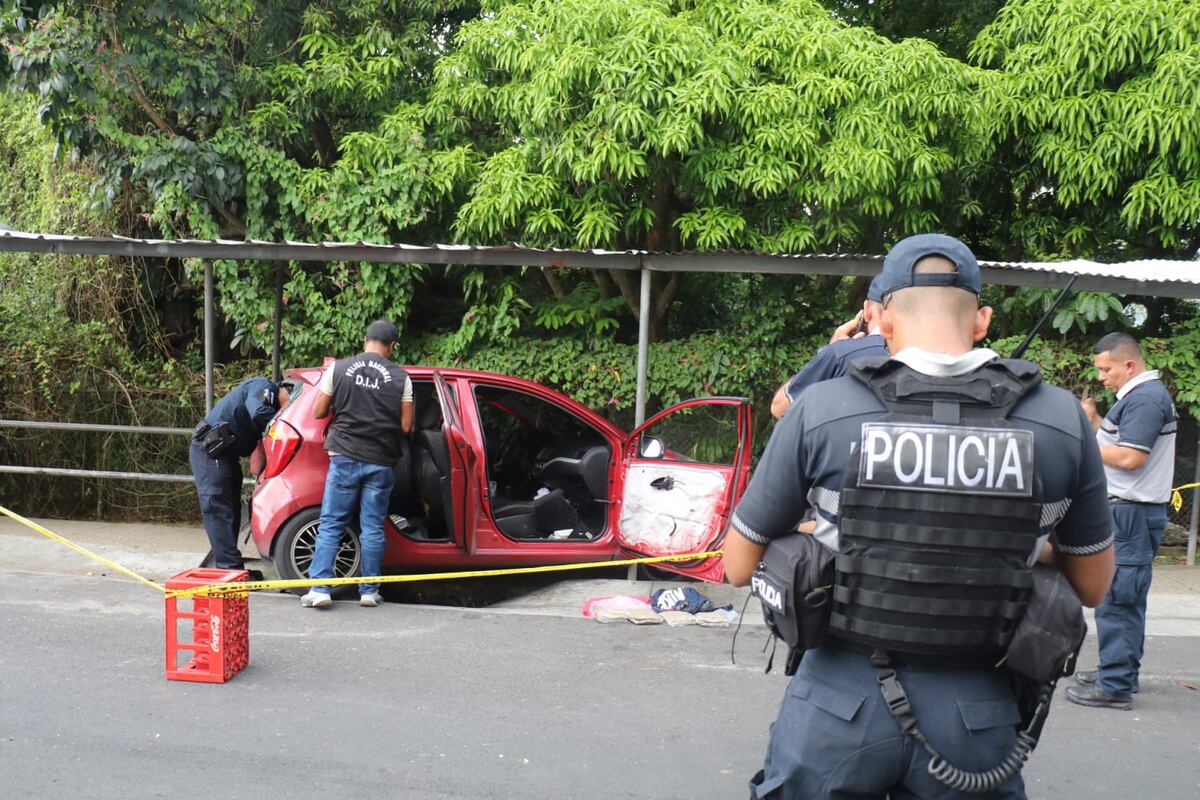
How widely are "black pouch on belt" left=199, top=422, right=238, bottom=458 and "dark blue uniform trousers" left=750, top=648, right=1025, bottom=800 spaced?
5.11 meters

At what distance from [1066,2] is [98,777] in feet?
27.8

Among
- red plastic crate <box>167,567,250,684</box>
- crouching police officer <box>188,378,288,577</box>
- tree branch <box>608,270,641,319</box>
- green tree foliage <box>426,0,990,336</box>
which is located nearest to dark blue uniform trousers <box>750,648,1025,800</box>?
red plastic crate <box>167,567,250,684</box>

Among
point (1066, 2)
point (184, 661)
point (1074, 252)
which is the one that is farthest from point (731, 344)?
point (184, 661)

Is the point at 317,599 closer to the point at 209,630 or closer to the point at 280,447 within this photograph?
the point at 280,447

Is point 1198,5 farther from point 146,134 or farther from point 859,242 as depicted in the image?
point 146,134

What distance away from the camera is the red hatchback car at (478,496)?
6449 millimetres

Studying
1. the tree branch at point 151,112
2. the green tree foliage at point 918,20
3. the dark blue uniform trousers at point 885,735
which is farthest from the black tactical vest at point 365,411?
the green tree foliage at point 918,20

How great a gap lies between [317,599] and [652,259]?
316cm

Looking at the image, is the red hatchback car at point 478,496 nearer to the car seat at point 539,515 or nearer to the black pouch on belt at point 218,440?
the car seat at point 539,515

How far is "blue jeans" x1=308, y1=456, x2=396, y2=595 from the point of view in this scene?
244 inches

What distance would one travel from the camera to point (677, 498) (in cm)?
653

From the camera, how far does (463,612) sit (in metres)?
6.43

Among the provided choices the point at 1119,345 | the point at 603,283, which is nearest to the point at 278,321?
the point at 603,283

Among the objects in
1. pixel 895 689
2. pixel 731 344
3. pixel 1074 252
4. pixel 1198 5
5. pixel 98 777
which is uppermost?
pixel 1198 5
